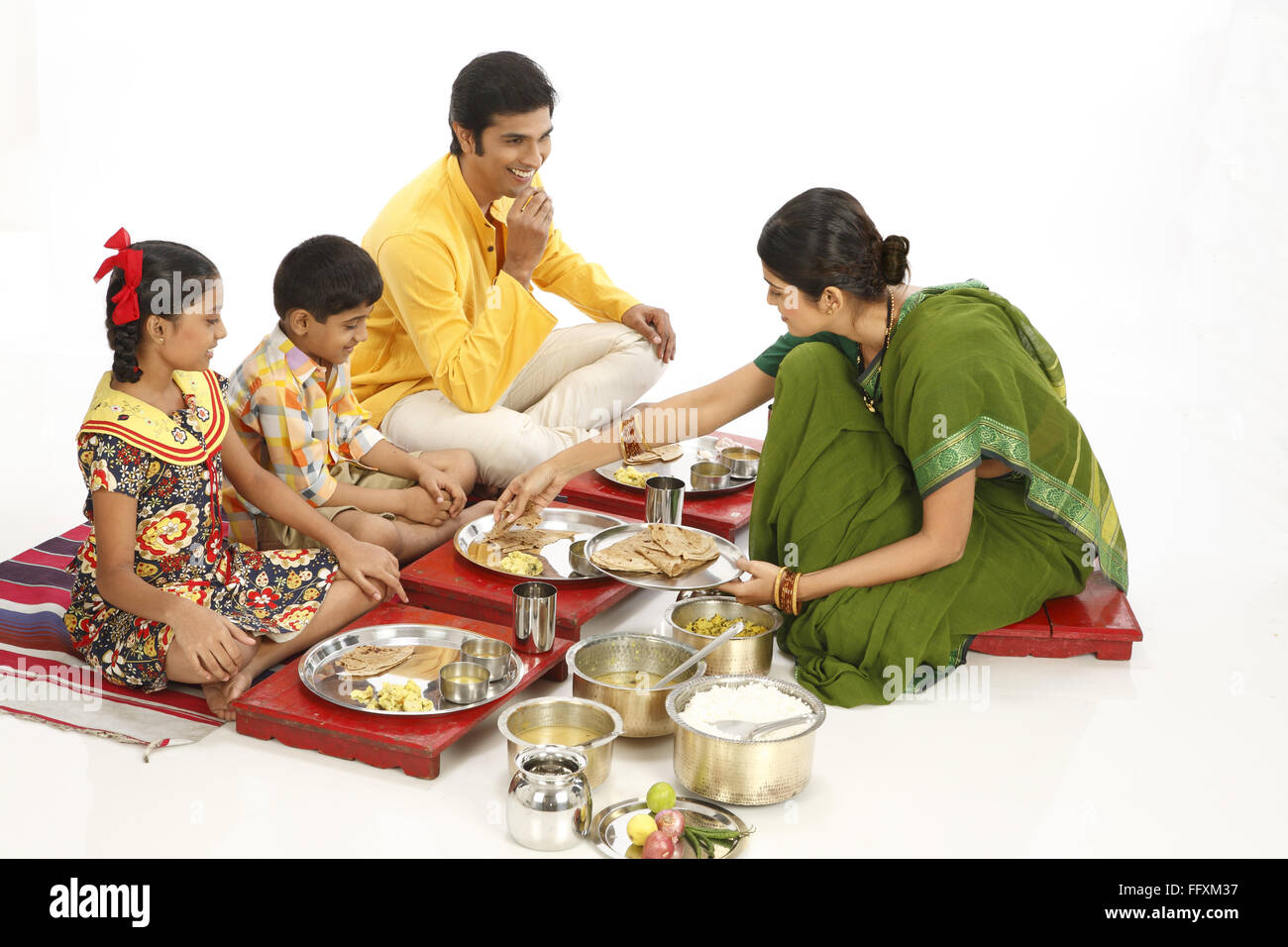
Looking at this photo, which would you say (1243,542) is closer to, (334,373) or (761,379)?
(761,379)

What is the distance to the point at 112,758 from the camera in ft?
10.2

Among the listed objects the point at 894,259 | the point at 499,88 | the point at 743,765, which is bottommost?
the point at 743,765

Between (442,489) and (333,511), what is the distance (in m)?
0.34

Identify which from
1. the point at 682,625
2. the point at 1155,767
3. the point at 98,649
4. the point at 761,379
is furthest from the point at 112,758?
the point at 1155,767

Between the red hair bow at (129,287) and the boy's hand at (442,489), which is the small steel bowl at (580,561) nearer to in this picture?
the boy's hand at (442,489)

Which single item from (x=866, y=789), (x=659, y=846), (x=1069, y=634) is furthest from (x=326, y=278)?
(x=1069, y=634)

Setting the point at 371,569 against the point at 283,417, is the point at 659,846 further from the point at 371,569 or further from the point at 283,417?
the point at 283,417

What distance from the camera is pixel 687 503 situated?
446 cm

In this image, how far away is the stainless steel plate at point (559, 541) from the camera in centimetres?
387

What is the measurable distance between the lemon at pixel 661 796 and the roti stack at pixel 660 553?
92cm

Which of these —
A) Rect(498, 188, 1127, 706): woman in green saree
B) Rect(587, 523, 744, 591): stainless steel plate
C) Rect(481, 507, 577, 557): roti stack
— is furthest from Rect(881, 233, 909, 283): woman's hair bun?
Rect(481, 507, 577, 557): roti stack

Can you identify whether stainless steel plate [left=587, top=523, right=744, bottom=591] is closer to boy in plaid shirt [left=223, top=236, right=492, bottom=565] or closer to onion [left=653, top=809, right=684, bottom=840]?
boy in plaid shirt [left=223, top=236, right=492, bottom=565]

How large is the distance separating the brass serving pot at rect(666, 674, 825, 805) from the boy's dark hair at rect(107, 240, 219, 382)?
4.94 feet

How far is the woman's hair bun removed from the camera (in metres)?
3.39
